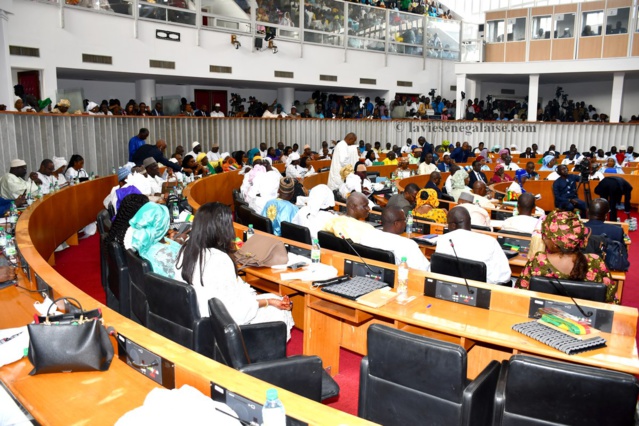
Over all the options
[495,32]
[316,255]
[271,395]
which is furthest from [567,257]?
[495,32]

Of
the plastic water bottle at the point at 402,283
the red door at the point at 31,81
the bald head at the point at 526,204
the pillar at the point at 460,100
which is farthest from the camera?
the pillar at the point at 460,100

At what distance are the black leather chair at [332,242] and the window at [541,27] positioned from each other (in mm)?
17822

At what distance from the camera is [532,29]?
773 inches

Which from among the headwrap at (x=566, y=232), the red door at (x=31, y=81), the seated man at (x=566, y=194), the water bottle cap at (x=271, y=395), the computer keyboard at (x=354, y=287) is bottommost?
the seated man at (x=566, y=194)

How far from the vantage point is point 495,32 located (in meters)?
20.6

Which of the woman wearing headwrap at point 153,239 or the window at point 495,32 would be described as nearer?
the woman wearing headwrap at point 153,239

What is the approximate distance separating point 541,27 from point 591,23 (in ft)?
5.35

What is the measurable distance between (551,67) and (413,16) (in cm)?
544

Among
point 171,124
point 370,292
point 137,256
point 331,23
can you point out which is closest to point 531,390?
point 370,292

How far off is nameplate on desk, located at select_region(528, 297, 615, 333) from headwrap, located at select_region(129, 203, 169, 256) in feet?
9.09

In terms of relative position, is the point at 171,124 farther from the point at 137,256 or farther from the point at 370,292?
the point at 370,292

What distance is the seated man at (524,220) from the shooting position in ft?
20.2

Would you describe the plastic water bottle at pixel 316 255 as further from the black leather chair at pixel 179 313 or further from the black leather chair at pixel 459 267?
the black leather chair at pixel 179 313

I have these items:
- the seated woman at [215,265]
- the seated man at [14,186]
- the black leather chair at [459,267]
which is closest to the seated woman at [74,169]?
the seated man at [14,186]
